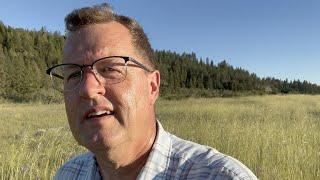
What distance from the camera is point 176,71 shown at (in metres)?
103

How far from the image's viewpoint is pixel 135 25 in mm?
1826

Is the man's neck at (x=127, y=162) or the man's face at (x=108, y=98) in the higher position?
the man's face at (x=108, y=98)

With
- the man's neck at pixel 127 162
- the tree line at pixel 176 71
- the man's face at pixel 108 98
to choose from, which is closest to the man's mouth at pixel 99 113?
the man's face at pixel 108 98

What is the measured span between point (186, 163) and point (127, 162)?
218mm

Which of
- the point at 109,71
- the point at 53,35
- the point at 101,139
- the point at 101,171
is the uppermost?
the point at 53,35

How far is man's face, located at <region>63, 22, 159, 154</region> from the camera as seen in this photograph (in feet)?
5.24

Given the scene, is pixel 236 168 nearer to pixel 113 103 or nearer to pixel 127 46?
pixel 113 103

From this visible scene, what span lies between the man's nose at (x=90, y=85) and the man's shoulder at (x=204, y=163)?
31 cm

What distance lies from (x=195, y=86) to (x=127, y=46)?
100122 mm

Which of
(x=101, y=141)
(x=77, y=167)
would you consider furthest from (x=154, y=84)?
(x=77, y=167)

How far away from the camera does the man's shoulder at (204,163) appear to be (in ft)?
4.61

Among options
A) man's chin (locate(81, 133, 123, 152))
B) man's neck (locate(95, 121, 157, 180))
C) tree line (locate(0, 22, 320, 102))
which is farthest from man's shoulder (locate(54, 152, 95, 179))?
tree line (locate(0, 22, 320, 102))

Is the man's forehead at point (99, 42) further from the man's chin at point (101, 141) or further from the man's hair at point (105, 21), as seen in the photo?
the man's chin at point (101, 141)

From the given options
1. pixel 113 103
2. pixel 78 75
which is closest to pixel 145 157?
pixel 113 103
